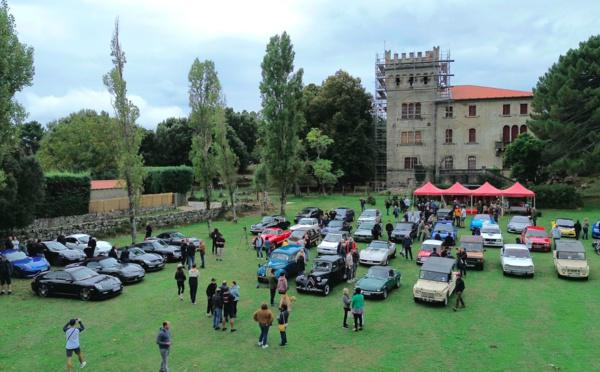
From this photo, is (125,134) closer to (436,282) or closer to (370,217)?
(370,217)

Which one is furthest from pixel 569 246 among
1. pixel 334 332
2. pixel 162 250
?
pixel 162 250

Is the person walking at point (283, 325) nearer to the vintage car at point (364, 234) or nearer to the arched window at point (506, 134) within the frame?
the vintage car at point (364, 234)

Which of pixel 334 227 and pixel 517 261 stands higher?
pixel 334 227

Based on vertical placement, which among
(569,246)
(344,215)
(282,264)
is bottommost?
(282,264)

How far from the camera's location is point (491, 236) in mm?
28969

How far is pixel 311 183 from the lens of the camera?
67.6 m

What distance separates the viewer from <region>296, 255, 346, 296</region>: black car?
19344mm

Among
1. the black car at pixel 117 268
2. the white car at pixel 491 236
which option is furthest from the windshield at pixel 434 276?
the black car at pixel 117 268

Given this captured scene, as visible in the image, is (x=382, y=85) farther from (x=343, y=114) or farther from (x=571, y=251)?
(x=571, y=251)

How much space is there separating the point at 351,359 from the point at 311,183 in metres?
54.8

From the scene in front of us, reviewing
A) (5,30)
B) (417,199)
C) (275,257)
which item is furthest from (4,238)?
(417,199)

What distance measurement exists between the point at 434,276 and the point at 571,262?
7.59m

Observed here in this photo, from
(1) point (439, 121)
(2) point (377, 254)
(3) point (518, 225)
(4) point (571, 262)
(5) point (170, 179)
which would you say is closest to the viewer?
(4) point (571, 262)

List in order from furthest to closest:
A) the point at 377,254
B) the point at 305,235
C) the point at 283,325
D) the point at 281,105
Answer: the point at 281,105 < the point at 305,235 < the point at 377,254 < the point at 283,325
